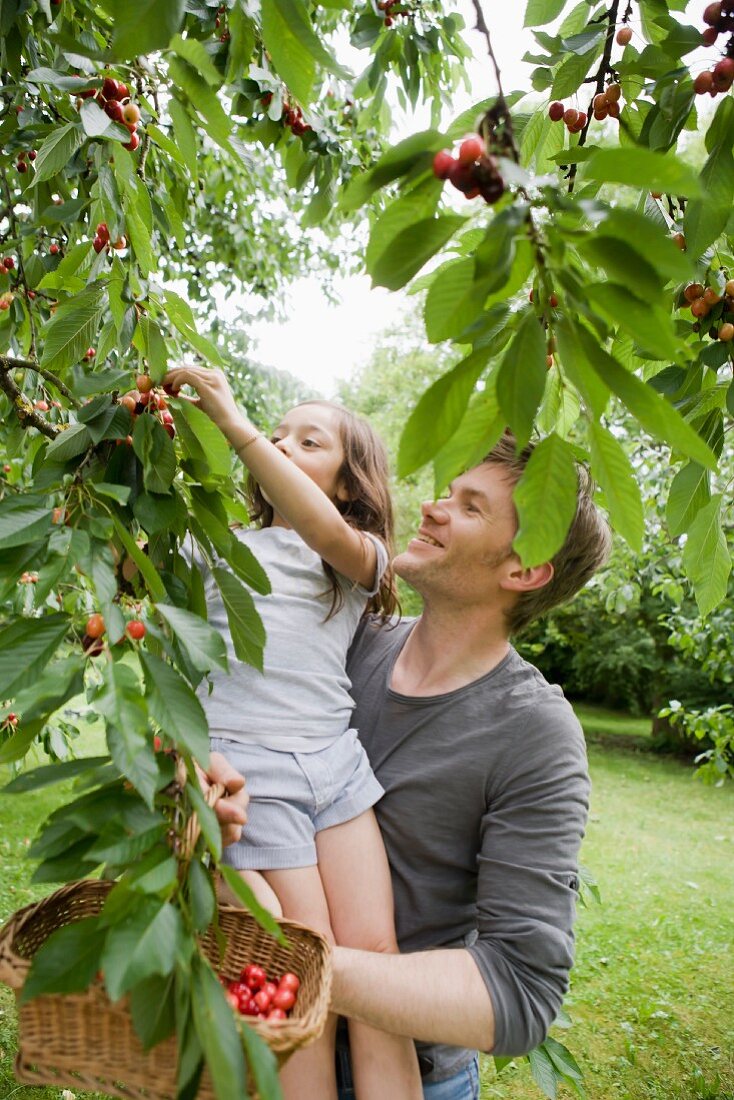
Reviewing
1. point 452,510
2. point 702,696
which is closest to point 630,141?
point 452,510

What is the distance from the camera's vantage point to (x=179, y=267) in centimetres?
547

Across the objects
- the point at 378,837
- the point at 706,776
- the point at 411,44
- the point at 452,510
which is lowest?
the point at 706,776

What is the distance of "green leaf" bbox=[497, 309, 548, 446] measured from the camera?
77 centimetres

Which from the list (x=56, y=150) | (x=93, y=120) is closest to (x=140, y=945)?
(x=93, y=120)

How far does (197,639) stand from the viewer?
92 cm

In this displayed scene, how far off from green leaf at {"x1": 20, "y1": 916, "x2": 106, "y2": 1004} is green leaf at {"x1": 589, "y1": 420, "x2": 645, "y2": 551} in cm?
59

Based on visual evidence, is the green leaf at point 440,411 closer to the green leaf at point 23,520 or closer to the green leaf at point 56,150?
the green leaf at point 23,520

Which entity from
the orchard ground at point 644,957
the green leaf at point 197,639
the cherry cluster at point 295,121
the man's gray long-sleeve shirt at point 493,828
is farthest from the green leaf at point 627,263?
the orchard ground at point 644,957

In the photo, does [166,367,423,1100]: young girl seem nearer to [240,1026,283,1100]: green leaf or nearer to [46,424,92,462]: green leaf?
[46,424,92,462]: green leaf

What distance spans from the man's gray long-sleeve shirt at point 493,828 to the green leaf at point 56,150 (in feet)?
3.76

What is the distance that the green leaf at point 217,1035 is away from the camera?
675mm

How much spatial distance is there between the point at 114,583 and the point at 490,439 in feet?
1.31

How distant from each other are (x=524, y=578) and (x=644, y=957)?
4.92m

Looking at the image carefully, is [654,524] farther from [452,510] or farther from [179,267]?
[452,510]
